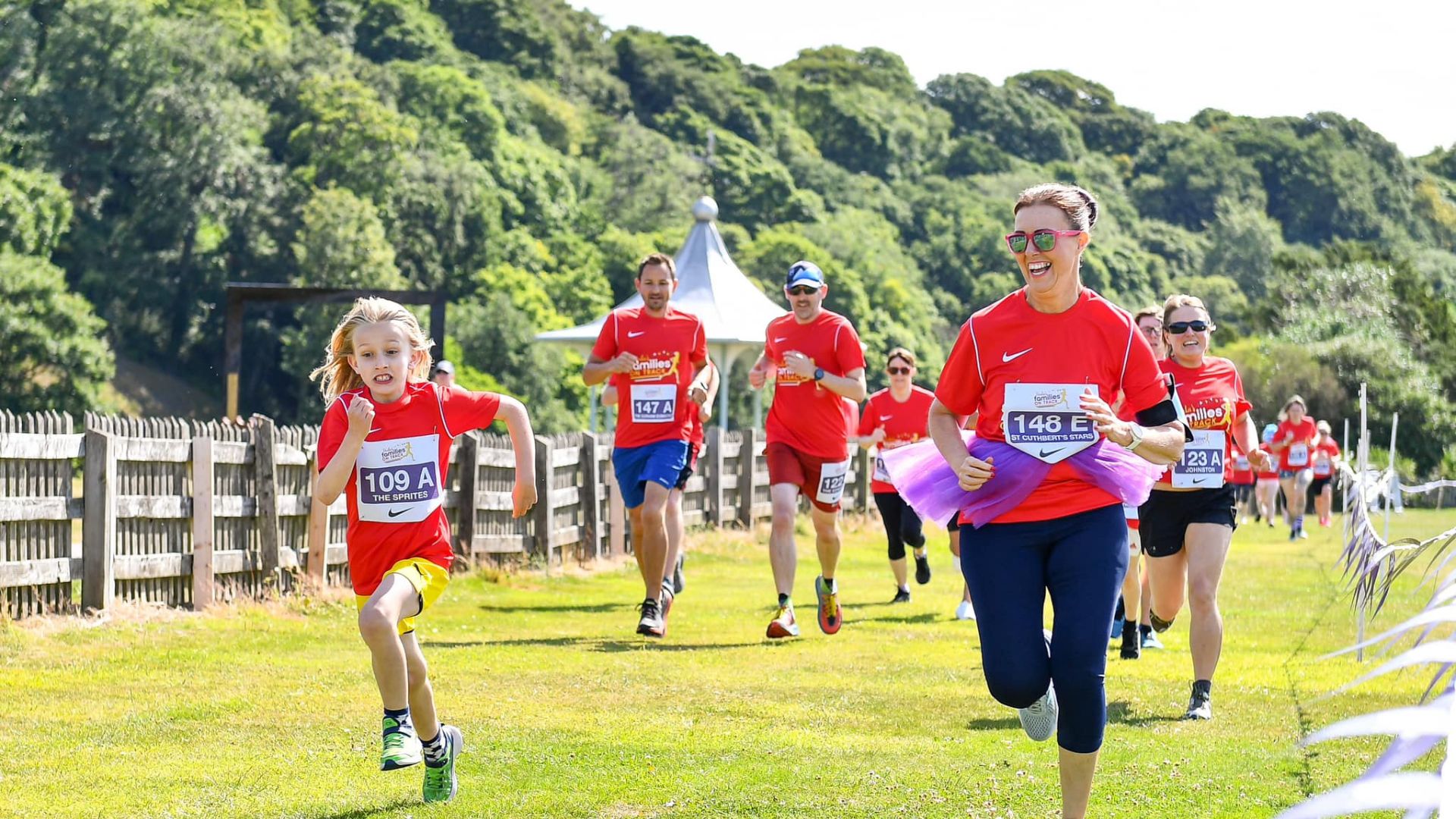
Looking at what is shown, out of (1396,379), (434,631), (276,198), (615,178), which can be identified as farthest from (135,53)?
(434,631)

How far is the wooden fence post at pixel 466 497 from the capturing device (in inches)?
628

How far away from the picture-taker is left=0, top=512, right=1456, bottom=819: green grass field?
6.25m

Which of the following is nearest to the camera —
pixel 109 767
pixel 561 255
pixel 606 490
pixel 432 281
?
pixel 109 767

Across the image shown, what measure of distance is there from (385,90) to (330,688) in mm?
73442

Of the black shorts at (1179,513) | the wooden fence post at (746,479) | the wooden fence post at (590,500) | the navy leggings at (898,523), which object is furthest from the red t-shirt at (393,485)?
the wooden fence post at (746,479)

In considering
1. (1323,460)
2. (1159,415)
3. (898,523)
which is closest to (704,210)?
(1323,460)

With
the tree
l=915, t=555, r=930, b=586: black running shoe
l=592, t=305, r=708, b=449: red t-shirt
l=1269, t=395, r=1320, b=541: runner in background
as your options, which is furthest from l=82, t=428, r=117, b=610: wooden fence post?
the tree

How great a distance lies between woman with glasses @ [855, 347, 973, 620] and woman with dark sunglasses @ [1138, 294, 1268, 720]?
523 cm

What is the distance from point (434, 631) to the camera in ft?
38.7

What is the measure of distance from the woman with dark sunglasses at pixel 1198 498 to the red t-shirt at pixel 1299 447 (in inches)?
843

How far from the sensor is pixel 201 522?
12188 millimetres

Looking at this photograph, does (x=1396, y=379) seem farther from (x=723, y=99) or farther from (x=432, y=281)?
(x=723, y=99)

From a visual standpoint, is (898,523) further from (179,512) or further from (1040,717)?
(1040,717)

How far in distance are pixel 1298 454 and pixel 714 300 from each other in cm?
1042
